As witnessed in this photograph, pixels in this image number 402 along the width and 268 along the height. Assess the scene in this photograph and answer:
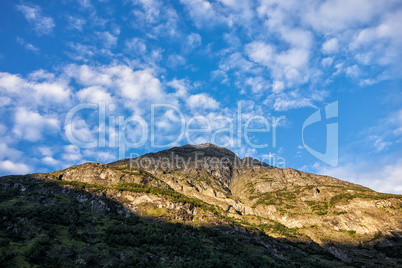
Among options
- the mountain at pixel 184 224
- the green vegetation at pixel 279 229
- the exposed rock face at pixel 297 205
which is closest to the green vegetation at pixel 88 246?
the mountain at pixel 184 224

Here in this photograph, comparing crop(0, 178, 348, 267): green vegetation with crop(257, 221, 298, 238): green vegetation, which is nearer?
crop(0, 178, 348, 267): green vegetation

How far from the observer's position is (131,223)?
8756 centimetres

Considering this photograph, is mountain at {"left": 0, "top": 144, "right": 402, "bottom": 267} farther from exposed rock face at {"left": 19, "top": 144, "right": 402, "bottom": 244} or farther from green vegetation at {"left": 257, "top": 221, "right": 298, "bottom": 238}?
green vegetation at {"left": 257, "top": 221, "right": 298, "bottom": 238}

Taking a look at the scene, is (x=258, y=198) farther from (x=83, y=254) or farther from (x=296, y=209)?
(x=83, y=254)

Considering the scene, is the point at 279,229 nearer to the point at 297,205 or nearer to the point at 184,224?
the point at 297,205

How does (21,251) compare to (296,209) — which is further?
(296,209)

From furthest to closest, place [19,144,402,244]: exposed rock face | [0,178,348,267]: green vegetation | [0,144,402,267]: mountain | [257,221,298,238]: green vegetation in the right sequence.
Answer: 1. [257,221,298,238]: green vegetation
2. [19,144,402,244]: exposed rock face
3. [0,144,402,267]: mountain
4. [0,178,348,267]: green vegetation

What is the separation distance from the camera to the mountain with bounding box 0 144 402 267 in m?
49.1

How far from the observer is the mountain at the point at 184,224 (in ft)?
161

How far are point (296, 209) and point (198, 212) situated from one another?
247 feet

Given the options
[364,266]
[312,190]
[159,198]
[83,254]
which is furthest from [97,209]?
[312,190]

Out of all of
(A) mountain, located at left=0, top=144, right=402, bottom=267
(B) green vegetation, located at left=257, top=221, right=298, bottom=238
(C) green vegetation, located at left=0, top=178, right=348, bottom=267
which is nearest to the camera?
(C) green vegetation, located at left=0, top=178, right=348, bottom=267

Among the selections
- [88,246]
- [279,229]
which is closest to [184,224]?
[88,246]

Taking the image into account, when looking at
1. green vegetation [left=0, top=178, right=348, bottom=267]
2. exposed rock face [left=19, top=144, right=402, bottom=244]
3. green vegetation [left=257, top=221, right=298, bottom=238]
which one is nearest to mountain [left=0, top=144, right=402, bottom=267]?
green vegetation [left=0, top=178, right=348, bottom=267]
